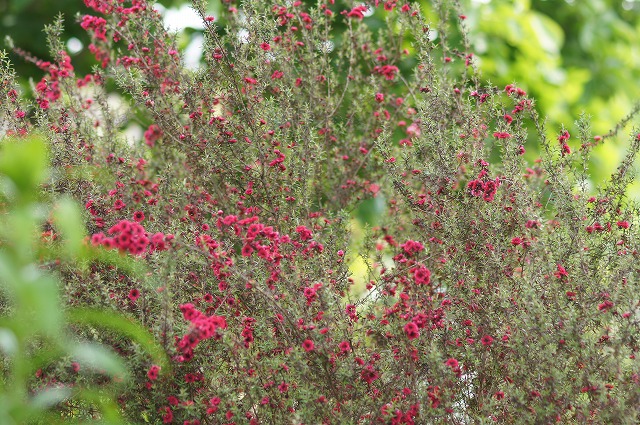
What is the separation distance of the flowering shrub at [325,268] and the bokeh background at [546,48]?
75.3 inches

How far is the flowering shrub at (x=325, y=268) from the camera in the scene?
6.49 ft

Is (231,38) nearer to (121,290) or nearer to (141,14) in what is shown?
(141,14)

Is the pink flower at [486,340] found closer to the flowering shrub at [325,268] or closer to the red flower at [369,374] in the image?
the flowering shrub at [325,268]

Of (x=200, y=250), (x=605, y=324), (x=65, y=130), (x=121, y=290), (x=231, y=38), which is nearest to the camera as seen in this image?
(x=200, y=250)

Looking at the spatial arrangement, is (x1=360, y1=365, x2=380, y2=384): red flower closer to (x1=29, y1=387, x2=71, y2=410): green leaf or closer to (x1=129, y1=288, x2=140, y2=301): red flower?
(x1=129, y1=288, x2=140, y2=301): red flower

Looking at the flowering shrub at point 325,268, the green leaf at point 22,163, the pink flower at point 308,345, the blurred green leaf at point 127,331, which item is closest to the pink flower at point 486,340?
the flowering shrub at point 325,268

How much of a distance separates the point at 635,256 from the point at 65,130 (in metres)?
1.89

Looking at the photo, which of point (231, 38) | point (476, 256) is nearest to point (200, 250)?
point (476, 256)

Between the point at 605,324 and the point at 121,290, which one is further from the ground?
the point at 121,290

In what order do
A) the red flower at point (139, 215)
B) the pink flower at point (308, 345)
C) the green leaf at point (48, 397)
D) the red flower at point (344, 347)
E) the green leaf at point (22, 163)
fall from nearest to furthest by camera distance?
the green leaf at point (22, 163) < the green leaf at point (48, 397) < the pink flower at point (308, 345) < the red flower at point (344, 347) < the red flower at point (139, 215)

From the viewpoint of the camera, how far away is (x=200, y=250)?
193 cm

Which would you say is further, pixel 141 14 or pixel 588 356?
pixel 141 14

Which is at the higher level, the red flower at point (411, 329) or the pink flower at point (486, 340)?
the red flower at point (411, 329)

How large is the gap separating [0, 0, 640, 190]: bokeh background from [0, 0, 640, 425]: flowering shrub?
1.91 metres
